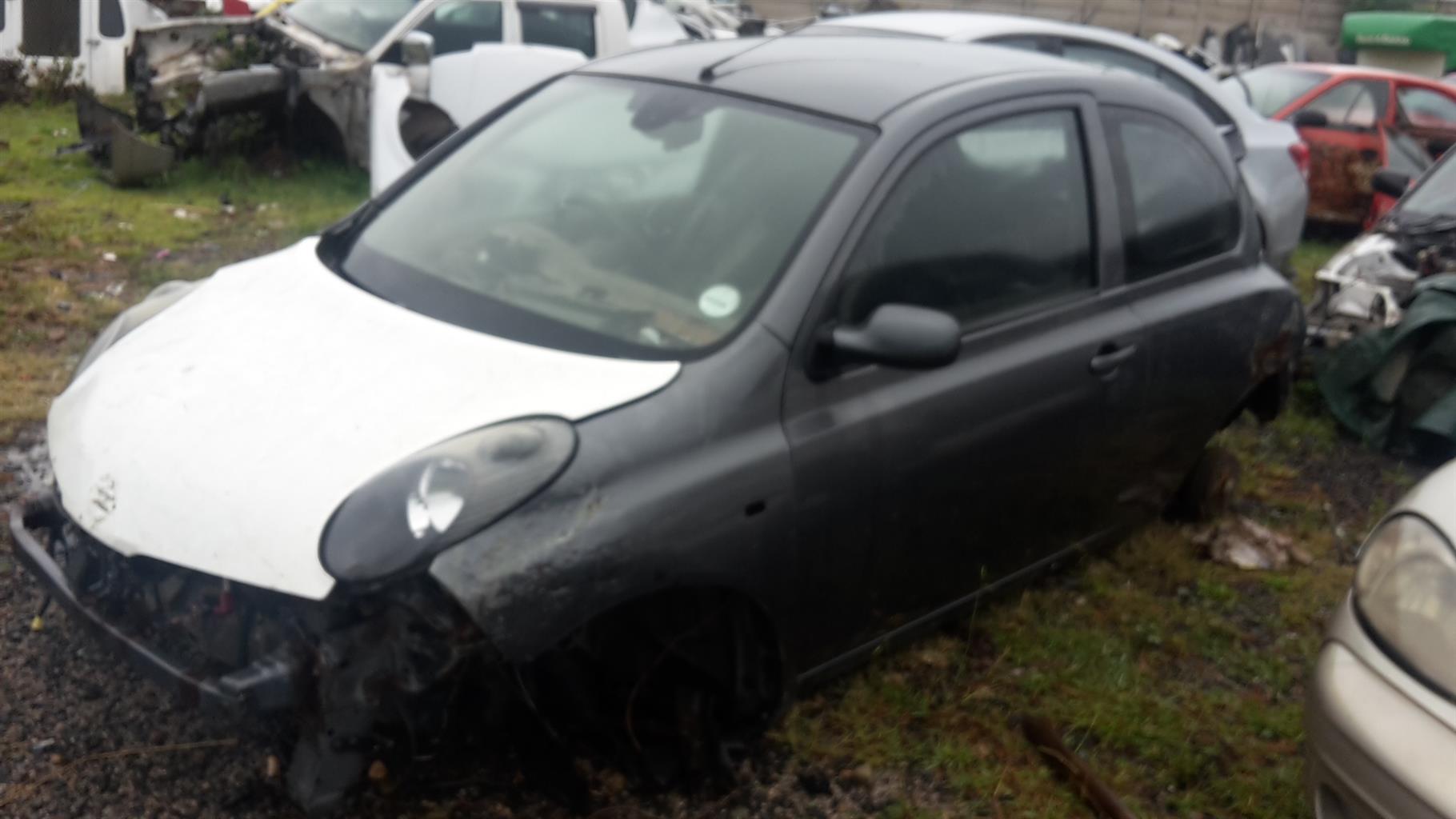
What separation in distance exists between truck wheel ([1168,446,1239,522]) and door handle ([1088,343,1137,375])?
127 cm

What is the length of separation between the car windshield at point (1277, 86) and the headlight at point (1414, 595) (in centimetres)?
933

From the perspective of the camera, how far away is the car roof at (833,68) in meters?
3.45

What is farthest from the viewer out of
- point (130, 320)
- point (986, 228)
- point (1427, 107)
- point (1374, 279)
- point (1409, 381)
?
Answer: point (1427, 107)

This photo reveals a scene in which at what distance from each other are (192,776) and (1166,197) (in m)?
3.07

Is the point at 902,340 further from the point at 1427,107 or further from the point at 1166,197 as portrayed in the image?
the point at 1427,107

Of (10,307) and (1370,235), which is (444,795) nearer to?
(10,307)

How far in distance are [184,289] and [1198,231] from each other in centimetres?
302

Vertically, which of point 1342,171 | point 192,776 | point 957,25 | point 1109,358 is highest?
point 957,25

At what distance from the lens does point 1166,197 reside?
13.2ft

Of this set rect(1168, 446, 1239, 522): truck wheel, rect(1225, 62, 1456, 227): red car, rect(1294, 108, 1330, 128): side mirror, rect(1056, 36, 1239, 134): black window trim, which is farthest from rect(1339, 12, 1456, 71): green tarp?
rect(1168, 446, 1239, 522): truck wheel

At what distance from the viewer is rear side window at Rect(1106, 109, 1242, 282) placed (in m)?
3.88

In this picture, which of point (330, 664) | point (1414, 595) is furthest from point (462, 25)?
point (1414, 595)

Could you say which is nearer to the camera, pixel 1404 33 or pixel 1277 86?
pixel 1277 86

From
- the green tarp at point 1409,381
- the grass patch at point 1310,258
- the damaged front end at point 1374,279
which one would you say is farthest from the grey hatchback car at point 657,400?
the grass patch at point 1310,258
